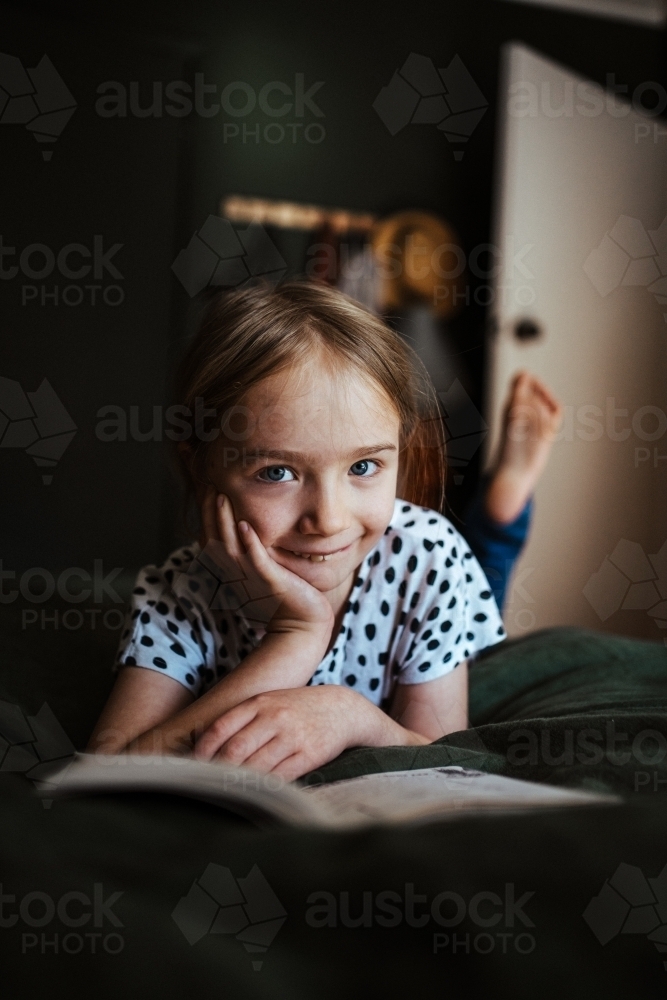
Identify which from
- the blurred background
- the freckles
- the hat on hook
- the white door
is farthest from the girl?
the hat on hook

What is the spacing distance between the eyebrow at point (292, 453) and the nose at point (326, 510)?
0.03 metres

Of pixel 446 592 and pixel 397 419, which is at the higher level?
pixel 397 419

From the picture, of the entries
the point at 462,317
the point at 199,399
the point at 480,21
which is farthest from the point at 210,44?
the point at 199,399

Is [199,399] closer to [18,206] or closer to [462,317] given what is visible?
[18,206]

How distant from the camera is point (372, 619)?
80 cm

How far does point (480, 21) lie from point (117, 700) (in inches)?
123

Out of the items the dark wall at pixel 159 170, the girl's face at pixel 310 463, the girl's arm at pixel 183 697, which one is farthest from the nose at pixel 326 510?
the dark wall at pixel 159 170

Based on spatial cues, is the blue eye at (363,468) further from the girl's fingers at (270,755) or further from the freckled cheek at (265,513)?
the girl's fingers at (270,755)

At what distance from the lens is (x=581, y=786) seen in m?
0.58

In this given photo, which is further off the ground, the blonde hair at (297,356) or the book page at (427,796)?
the blonde hair at (297,356)

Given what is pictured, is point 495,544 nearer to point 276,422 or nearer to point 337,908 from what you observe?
point 276,422

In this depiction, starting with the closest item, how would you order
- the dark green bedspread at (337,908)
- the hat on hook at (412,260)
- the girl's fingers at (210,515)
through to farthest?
1. the dark green bedspread at (337,908)
2. the girl's fingers at (210,515)
3. the hat on hook at (412,260)

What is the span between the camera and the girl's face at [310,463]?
0.65 meters

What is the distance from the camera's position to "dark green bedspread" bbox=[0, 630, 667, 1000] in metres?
0.37
